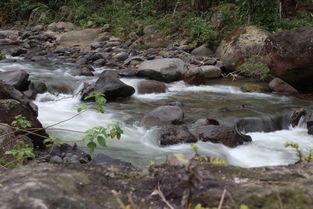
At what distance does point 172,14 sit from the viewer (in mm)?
16312

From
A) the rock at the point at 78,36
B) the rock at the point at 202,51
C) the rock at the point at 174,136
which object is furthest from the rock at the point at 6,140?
the rock at the point at 78,36

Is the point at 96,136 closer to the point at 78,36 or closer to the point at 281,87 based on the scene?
the point at 281,87

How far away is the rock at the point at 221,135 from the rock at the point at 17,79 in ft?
13.1

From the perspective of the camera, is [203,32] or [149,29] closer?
[203,32]

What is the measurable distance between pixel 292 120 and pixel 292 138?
0.67 meters

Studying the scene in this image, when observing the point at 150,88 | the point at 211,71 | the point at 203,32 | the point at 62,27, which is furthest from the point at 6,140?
the point at 62,27

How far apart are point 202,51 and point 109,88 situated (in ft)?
17.6

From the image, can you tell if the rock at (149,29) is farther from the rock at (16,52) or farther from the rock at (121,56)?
the rock at (16,52)

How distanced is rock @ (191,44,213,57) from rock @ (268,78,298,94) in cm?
342

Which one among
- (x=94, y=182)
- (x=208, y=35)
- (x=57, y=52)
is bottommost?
(x=57, y=52)

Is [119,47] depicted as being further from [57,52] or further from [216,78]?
[216,78]

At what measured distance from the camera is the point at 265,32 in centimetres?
1192

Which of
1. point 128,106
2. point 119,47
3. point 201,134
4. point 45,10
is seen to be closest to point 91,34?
point 119,47

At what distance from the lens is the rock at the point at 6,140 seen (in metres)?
3.30
